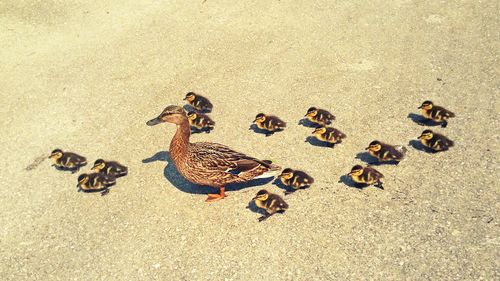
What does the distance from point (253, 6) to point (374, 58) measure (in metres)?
4.26

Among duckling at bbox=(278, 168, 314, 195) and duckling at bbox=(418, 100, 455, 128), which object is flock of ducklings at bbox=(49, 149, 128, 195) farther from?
duckling at bbox=(418, 100, 455, 128)

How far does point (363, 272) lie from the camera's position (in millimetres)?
5844

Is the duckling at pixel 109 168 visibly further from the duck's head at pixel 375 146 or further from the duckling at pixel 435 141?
the duckling at pixel 435 141

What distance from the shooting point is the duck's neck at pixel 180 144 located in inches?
281

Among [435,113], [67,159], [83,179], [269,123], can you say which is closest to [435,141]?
[435,113]

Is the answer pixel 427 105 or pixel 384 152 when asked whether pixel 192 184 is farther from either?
pixel 427 105

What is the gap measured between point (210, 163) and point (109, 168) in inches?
80.6

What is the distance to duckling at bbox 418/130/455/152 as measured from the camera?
7.64m

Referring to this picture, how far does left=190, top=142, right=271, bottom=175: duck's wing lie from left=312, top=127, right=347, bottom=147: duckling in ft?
4.28

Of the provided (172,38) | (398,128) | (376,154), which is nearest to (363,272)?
Result: (376,154)

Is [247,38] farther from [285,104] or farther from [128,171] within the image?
[128,171]

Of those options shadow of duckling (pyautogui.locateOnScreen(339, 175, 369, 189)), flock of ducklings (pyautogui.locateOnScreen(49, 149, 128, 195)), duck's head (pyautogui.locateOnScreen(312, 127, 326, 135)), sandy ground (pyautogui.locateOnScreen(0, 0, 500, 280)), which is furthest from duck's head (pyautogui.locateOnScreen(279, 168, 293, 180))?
flock of ducklings (pyautogui.locateOnScreen(49, 149, 128, 195))

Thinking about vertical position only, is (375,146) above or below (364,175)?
above

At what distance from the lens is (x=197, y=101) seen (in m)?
9.30
